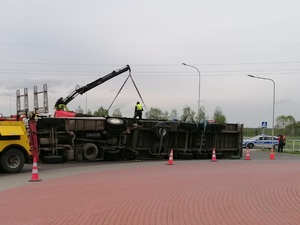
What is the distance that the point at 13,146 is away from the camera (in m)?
15.3

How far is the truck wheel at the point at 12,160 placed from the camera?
15.1 m

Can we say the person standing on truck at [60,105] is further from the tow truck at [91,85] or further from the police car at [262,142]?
the police car at [262,142]

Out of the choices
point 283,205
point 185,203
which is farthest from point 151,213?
point 283,205

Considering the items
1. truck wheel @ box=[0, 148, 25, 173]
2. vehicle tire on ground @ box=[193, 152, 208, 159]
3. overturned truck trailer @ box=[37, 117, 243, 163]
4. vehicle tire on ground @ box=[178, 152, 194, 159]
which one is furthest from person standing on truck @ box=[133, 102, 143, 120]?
truck wheel @ box=[0, 148, 25, 173]

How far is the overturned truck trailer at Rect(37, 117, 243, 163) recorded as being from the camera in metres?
19.9

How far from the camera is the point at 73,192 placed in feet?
33.6

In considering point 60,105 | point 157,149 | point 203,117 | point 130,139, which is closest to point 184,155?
point 157,149

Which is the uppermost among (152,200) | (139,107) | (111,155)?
(139,107)

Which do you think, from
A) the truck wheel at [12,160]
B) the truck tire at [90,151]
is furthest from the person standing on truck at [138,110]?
the truck wheel at [12,160]

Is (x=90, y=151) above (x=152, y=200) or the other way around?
the other way around

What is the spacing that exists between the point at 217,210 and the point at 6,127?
1014 cm

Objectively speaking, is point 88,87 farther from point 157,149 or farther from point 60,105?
point 157,149

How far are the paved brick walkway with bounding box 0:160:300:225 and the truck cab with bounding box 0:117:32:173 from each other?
3.21m

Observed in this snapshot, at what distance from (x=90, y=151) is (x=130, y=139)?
2.68 meters
